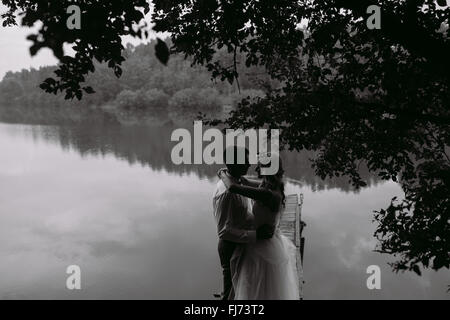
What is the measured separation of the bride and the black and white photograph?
15 millimetres

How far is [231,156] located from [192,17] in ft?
4.54

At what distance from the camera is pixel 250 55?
14.3 ft

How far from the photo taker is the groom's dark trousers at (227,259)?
447cm

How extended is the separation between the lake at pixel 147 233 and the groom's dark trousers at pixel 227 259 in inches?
255

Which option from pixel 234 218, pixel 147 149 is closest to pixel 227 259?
pixel 234 218

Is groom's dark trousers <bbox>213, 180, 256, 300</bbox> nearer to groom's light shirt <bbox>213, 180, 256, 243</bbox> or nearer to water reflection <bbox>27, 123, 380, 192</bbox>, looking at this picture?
groom's light shirt <bbox>213, 180, 256, 243</bbox>

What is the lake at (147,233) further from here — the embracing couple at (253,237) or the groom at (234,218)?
the groom at (234,218)

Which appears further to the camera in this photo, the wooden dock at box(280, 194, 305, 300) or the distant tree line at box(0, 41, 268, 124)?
the distant tree line at box(0, 41, 268, 124)

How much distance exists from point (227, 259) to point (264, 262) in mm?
481

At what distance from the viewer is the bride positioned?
4148 mm

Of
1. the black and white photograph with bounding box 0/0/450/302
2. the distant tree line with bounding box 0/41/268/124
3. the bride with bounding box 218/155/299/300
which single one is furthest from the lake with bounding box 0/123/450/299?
the distant tree line with bounding box 0/41/268/124

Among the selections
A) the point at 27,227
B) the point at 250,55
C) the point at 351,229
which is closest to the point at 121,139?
the point at 27,227

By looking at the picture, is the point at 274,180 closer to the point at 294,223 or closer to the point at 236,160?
the point at 236,160

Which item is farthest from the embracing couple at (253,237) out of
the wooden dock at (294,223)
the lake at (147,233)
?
the lake at (147,233)
